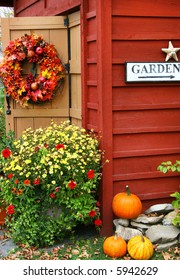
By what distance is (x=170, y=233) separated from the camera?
17.8 ft

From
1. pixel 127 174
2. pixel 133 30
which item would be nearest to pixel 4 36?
pixel 133 30

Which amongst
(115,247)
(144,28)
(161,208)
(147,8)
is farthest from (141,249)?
(147,8)

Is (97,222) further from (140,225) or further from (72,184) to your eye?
(72,184)

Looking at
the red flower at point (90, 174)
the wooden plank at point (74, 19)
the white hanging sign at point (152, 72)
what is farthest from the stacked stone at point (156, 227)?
the wooden plank at point (74, 19)

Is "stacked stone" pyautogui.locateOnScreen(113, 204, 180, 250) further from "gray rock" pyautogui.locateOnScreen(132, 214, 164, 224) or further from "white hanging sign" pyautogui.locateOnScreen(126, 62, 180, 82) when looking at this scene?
"white hanging sign" pyautogui.locateOnScreen(126, 62, 180, 82)

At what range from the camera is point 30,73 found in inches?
257

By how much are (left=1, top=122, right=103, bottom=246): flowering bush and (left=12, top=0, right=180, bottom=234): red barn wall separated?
0.85ft

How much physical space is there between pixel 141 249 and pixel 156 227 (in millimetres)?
456

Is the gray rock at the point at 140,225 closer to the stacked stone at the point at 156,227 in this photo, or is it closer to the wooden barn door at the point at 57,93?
the stacked stone at the point at 156,227

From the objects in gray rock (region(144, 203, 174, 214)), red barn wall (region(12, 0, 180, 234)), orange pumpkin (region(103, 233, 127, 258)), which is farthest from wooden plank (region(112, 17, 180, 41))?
orange pumpkin (region(103, 233, 127, 258))

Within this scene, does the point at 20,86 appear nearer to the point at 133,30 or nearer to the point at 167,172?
the point at 133,30

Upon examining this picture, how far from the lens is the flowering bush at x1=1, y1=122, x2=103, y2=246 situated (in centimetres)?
537

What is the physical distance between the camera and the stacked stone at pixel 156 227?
5.40 m

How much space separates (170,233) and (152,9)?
2.46 meters
